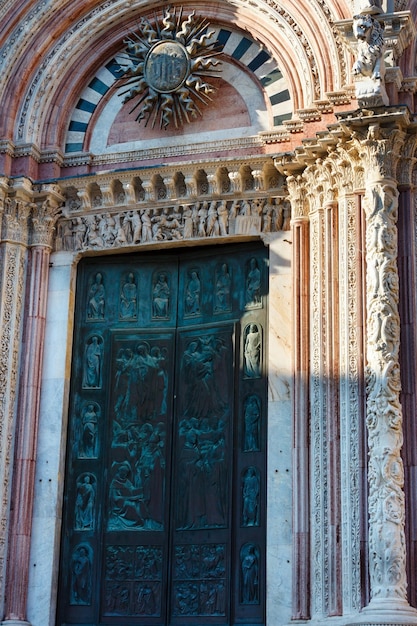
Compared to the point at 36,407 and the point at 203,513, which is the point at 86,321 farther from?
the point at 203,513

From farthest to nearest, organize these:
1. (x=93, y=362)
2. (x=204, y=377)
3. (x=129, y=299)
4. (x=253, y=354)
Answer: (x=129, y=299)
(x=93, y=362)
(x=204, y=377)
(x=253, y=354)

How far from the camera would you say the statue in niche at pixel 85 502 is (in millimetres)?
16266

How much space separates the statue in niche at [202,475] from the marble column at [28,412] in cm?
191

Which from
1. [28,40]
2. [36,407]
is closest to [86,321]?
[36,407]

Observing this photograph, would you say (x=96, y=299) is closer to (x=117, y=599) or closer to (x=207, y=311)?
(x=207, y=311)

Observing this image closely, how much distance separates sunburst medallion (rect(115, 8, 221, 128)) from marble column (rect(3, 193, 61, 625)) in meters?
1.82

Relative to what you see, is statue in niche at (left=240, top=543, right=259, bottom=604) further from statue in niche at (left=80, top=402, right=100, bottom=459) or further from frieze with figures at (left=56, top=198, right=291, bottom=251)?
frieze with figures at (left=56, top=198, right=291, bottom=251)

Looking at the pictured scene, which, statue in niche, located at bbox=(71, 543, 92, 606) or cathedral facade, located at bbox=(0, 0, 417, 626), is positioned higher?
cathedral facade, located at bbox=(0, 0, 417, 626)

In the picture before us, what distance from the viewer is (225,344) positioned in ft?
53.5

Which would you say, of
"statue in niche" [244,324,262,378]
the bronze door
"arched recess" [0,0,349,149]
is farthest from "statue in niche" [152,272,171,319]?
"arched recess" [0,0,349,149]

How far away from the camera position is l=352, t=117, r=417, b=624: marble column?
1341 centimetres

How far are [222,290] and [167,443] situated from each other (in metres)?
2.06

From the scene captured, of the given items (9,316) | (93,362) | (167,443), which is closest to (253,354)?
(167,443)

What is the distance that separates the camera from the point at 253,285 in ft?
53.7
